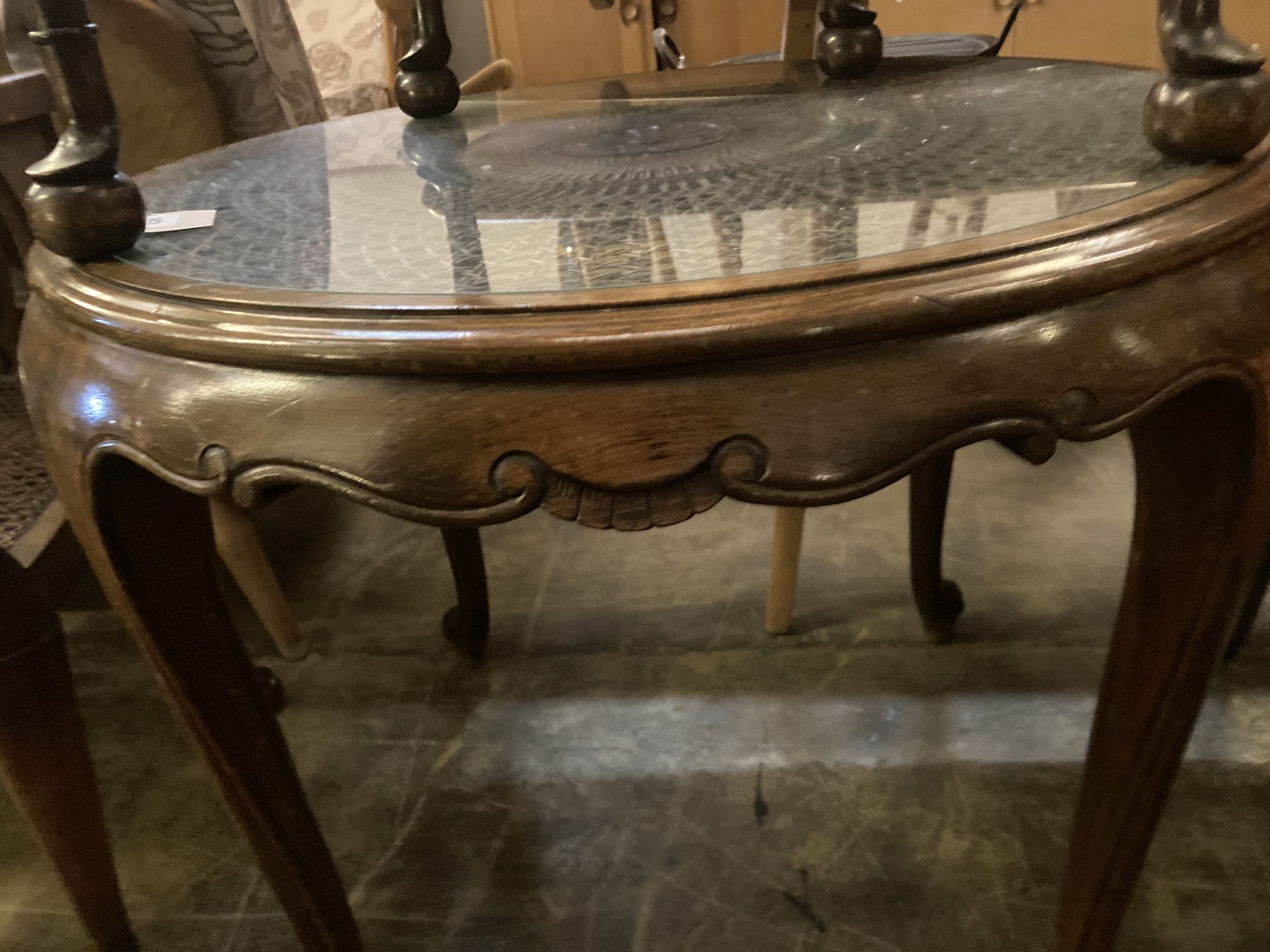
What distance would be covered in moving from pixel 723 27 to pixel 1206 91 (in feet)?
5.89

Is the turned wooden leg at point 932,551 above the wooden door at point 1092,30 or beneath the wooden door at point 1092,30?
beneath

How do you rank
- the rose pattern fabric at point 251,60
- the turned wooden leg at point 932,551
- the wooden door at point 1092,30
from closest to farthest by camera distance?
the turned wooden leg at point 932,551 → the rose pattern fabric at point 251,60 → the wooden door at point 1092,30

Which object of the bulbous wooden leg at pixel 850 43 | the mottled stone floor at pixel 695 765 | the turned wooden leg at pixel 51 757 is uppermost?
the bulbous wooden leg at pixel 850 43

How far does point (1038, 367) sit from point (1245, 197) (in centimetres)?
15

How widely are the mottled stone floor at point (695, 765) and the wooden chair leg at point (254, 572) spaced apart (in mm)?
40

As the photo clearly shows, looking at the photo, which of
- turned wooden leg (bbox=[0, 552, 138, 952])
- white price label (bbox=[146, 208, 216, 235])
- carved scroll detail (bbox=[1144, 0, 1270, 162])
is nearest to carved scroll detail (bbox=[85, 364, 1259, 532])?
carved scroll detail (bbox=[1144, 0, 1270, 162])

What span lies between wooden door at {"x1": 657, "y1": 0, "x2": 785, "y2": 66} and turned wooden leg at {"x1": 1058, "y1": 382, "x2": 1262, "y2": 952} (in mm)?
1761

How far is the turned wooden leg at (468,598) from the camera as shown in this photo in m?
1.08

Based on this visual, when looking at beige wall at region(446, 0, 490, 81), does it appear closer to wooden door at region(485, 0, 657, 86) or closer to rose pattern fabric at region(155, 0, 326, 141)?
wooden door at region(485, 0, 657, 86)

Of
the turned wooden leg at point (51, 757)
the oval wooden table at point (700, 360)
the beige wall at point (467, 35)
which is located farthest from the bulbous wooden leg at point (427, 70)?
the beige wall at point (467, 35)

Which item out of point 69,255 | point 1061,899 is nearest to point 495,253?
point 69,255

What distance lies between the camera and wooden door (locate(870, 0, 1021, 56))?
1797mm

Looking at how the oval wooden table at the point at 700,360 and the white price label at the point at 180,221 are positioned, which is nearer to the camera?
the oval wooden table at the point at 700,360

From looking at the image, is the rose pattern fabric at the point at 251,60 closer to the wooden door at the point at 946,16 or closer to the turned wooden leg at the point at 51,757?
the turned wooden leg at the point at 51,757
